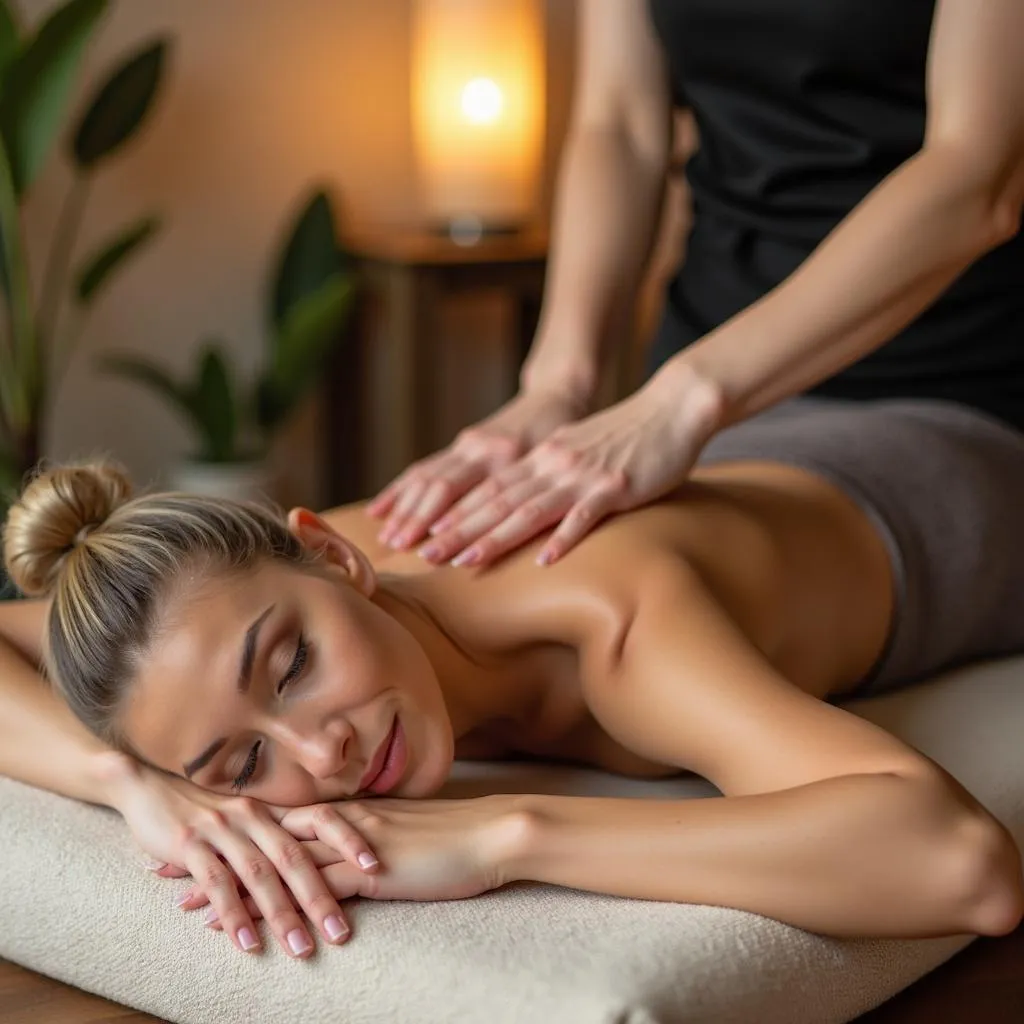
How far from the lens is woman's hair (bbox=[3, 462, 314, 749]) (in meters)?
1.36

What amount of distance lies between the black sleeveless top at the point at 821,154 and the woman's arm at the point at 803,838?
791 mm

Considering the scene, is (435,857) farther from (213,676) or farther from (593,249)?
(593,249)

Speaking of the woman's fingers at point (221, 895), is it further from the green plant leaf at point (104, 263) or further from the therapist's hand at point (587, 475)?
the green plant leaf at point (104, 263)

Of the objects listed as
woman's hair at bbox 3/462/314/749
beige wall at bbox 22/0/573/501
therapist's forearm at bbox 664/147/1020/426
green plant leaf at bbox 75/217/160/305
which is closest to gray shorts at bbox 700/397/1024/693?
therapist's forearm at bbox 664/147/1020/426

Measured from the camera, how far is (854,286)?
1699 mm

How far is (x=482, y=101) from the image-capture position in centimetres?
361

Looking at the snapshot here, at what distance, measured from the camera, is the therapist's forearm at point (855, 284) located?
5.53ft

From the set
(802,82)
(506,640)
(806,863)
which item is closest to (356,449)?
(802,82)

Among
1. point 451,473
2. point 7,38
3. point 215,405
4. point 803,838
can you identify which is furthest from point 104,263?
point 803,838

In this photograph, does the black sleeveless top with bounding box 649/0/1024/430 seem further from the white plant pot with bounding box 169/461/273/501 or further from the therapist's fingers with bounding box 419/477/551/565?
the white plant pot with bounding box 169/461/273/501

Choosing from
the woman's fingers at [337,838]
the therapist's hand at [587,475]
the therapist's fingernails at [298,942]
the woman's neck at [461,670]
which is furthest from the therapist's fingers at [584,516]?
the therapist's fingernails at [298,942]

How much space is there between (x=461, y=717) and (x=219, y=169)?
244cm

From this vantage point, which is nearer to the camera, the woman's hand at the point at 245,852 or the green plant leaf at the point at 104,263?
the woman's hand at the point at 245,852

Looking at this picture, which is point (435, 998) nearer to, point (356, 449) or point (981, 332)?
point (981, 332)
